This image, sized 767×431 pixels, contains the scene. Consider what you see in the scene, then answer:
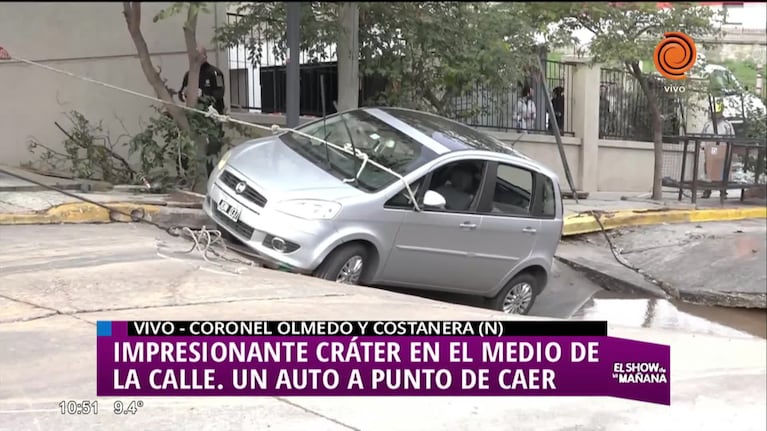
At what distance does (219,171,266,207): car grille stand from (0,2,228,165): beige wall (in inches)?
50.1

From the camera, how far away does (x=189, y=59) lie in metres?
2.78

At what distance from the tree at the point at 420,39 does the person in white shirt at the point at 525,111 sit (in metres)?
0.45

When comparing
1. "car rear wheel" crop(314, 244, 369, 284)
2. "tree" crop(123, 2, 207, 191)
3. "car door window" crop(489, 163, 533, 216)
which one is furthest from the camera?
"car rear wheel" crop(314, 244, 369, 284)

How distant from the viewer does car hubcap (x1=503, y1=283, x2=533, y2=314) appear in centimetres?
689

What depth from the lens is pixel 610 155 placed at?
541 cm

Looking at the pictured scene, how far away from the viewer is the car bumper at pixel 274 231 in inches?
216

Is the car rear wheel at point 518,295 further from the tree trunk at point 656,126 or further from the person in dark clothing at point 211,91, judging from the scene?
the person in dark clothing at point 211,91

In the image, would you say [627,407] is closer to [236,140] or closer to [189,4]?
[236,140]

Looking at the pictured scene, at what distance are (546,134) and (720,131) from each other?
60.5 inches

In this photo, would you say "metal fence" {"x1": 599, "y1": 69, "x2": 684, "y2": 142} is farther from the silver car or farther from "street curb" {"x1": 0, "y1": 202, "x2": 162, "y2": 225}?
"street curb" {"x1": 0, "y1": 202, "x2": 162, "y2": 225}

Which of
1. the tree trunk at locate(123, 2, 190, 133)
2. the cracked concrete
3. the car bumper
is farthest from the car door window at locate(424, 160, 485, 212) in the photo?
the tree trunk at locate(123, 2, 190, 133)

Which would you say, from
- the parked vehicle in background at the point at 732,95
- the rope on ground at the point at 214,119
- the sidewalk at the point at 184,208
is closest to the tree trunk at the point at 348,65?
the rope on ground at the point at 214,119

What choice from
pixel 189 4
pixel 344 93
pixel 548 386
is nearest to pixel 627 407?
pixel 548 386

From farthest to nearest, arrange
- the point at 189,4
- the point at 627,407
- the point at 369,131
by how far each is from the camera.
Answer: the point at 627,407 → the point at 369,131 → the point at 189,4
